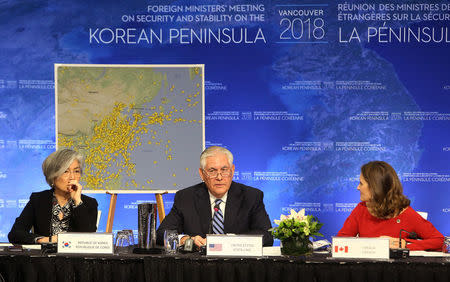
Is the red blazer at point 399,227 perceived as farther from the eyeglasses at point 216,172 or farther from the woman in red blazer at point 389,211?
the eyeglasses at point 216,172

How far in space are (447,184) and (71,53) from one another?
4.28 meters

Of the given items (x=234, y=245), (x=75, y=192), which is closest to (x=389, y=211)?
(x=234, y=245)

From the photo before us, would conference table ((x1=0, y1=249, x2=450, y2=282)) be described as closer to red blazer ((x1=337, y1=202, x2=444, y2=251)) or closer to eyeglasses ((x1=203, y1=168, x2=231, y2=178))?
red blazer ((x1=337, y1=202, x2=444, y2=251))

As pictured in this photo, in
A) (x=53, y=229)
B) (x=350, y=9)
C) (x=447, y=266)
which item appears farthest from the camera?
(x=350, y=9)

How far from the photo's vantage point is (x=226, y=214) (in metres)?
3.79

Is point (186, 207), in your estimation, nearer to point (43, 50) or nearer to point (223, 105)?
point (223, 105)

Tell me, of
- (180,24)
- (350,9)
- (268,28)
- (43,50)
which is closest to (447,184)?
(350,9)

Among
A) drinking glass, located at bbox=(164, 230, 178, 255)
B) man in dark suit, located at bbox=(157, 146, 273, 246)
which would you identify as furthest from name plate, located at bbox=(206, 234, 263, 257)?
man in dark suit, located at bbox=(157, 146, 273, 246)

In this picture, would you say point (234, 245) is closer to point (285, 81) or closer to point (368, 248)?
point (368, 248)

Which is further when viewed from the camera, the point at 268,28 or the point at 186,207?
the point at 268,28

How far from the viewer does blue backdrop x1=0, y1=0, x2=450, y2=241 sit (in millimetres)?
5973

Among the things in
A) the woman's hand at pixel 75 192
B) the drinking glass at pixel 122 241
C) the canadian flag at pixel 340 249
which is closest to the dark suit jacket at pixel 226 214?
the drinking glass at pixel 122 241

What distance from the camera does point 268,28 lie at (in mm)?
6004

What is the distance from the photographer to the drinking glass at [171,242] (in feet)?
10.3
